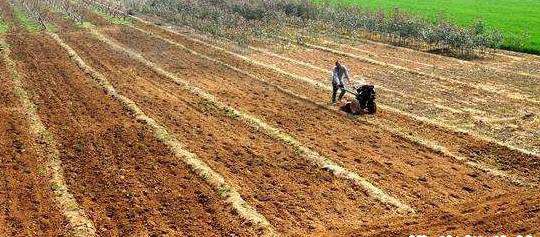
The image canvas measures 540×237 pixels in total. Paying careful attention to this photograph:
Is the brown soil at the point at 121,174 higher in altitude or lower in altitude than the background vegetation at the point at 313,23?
lower

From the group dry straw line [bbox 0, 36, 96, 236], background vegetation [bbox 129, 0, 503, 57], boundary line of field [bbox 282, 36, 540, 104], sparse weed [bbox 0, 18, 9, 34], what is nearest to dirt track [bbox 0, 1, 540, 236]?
dry straw line [bbox 0, 36, 96, 236]

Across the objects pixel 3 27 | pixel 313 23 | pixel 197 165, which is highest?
pixel 313 23

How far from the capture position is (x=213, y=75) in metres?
22.1

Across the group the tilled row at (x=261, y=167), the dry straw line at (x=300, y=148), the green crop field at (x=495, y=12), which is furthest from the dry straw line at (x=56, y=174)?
the green crop field at (x=495, y=12)

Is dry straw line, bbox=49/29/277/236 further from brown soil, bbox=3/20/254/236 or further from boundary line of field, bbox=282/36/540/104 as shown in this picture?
boundary line of field, bbox=282/36/540/104

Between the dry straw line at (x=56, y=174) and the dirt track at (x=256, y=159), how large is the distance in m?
0.14

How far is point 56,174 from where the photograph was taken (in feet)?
39.7

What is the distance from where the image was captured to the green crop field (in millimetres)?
33281

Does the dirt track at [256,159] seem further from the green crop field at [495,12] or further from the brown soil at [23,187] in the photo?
the green crop field at [495,12]

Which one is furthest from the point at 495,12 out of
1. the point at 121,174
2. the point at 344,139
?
the point at 121,174

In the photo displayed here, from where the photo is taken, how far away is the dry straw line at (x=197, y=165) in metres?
10.2

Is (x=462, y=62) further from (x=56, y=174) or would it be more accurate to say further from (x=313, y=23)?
(x=56, y=174)

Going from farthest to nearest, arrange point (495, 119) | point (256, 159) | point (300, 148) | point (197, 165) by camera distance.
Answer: point (495, 119)
point (300, 148)
point (256, 159)
point (197, 165)

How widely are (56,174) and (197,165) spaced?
9.80 ft
